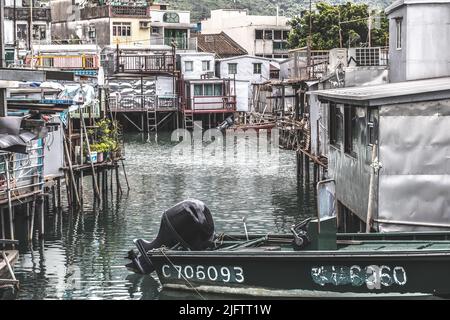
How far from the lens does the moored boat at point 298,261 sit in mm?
19438

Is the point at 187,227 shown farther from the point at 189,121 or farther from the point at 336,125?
the point at 189,121

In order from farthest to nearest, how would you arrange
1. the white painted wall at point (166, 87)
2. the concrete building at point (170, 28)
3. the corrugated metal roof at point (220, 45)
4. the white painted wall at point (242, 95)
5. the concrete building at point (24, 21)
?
the corrugated metal roof at point (220, 45)
the concrete building at point (170, 28)
the white painted wall at point (242, 95)
the white painted wall at point (166, 87)
the concrete building at point (24, 21)

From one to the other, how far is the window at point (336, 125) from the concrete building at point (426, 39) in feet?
12.6

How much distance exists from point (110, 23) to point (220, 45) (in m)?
14.7

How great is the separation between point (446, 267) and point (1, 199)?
12987 mm

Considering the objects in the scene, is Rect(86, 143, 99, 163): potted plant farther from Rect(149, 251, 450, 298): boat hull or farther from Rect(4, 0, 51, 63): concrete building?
Rect(4, 0, 51, 63): concrete building

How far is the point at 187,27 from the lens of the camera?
95312 millimetres

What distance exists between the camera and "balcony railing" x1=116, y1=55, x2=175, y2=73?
272 feet

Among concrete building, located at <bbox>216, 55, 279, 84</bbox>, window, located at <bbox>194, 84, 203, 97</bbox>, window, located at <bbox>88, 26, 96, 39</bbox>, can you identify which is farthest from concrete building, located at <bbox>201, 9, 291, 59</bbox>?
window, located at <bbox>88, 26, 96, 39</bbox>

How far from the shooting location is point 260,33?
330 ft

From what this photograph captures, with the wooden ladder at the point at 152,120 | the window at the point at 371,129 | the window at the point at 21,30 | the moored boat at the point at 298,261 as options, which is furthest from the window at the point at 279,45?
the moored boat at the point at 298,261

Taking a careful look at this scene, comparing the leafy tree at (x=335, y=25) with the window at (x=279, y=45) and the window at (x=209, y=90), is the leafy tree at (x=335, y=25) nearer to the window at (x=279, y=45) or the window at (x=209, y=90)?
the window at (x=209, y=90)

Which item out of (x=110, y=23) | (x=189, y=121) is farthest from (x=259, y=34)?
(x=189, y=121)

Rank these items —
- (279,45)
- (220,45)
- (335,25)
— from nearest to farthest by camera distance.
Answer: (335,25), (220,45), (279,45)
